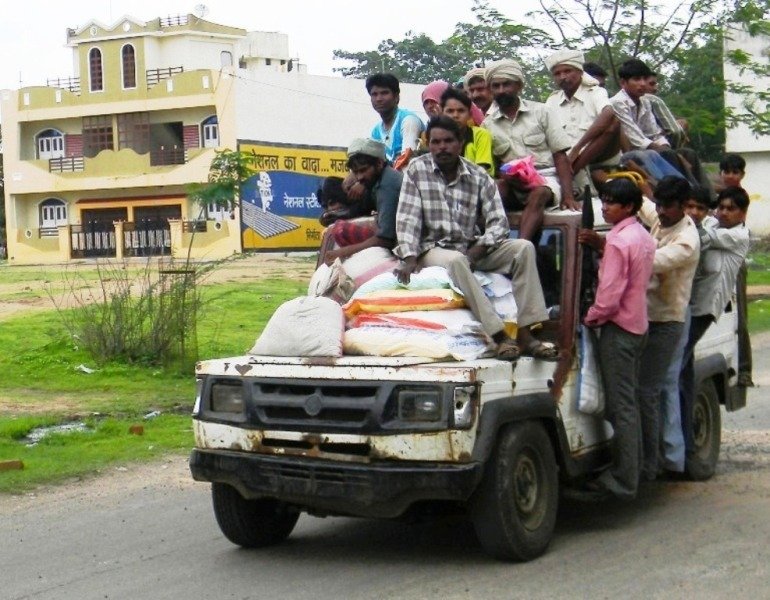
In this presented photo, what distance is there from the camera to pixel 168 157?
5347cm

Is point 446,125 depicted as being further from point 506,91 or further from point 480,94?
point 480,94

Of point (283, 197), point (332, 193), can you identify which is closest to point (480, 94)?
point (332, 193)

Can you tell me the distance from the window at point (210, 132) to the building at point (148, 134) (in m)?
0.06

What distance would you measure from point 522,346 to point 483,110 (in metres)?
2.89

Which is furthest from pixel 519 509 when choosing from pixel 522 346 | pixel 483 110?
pixel 483 110

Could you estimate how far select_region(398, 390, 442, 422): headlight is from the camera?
6.05 meters

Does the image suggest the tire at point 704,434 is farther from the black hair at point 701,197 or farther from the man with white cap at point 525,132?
the man with white cap at point 525,132

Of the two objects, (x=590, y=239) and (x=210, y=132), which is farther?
(x=210, y=132)

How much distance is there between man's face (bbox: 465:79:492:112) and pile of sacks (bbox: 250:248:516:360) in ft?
7.77

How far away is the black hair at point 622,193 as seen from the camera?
286 inches

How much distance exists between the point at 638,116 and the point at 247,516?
433cm

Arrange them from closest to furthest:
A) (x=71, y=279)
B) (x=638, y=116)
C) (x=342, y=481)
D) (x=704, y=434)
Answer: (x=342, y=481) → (x=704, y=434) → (x=638, y=116) → (x=71, y=279)

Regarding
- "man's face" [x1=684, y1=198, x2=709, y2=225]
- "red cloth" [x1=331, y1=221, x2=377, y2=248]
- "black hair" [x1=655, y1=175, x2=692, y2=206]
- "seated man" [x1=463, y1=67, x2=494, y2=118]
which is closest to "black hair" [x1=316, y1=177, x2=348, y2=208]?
"red cloth" [x1=331, y1=221, x2=377, y2=248]

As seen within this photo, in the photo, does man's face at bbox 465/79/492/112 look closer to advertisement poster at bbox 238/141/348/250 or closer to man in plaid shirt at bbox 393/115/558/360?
man in plaid shirt at bbox 393/115/558/360
